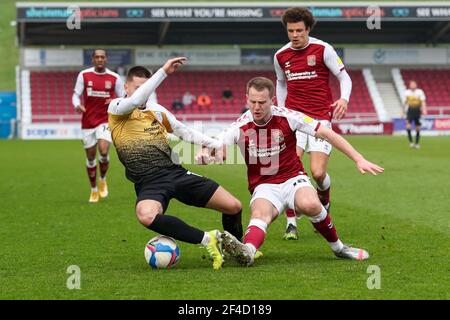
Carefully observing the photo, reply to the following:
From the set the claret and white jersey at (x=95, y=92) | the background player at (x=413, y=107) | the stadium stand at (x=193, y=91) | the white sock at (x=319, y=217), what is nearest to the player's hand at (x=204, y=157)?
the white sock at (x=319, y=217)

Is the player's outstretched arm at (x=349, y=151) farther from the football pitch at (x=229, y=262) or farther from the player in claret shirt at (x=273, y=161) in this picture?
the football pitch at (x=229, y=262)

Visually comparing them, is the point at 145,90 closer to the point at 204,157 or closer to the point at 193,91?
the point at 204,157

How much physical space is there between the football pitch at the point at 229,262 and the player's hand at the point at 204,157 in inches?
34.8

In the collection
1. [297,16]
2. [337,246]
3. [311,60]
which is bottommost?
[337,246]

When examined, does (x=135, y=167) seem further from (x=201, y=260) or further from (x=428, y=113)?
(x=428, y=113)

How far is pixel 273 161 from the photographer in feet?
25.1

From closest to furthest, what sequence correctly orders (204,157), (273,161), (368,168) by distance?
(368,168), (204,157), (273,161)


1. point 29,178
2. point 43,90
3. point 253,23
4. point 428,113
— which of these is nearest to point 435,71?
point 428,113

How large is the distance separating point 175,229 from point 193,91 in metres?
40.7

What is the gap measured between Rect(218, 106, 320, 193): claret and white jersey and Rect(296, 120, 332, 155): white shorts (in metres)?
1.57

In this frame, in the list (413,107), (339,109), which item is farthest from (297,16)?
(413,107)

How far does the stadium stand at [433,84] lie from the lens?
4744 centimetres

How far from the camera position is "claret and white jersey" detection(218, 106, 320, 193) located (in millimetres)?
7484

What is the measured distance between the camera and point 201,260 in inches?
Answer: 296
